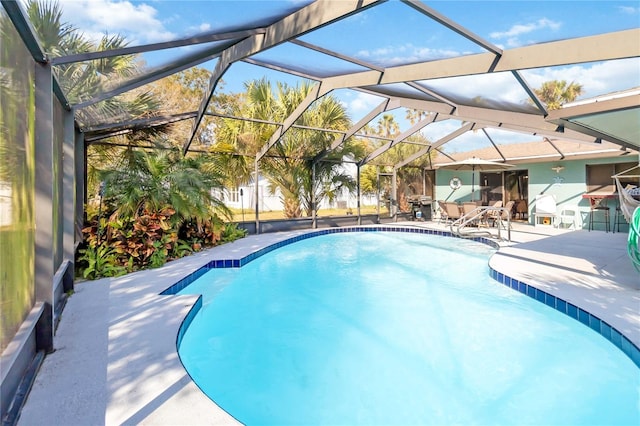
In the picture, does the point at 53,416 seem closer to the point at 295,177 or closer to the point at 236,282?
the point at 236,282

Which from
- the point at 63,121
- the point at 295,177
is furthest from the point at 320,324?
the point at 295,177

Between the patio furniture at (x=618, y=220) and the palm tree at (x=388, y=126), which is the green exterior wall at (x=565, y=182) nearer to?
the patio furniture at (x=618, y=220)

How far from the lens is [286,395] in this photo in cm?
319

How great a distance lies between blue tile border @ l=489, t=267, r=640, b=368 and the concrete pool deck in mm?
79

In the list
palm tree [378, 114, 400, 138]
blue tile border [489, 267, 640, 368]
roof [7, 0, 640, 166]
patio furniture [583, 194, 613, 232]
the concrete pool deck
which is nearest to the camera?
the concrete pool deck

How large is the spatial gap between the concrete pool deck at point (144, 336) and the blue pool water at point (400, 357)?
0.40 m

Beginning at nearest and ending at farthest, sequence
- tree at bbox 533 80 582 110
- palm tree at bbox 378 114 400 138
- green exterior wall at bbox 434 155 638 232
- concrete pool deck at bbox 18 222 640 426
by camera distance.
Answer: concrete pool deck at bbox 18 222 640 426
green exterior wall at bbox 434 155 638 232
tree at bbox 533 80 582 110
palm tree at bbox 378 114 400 138

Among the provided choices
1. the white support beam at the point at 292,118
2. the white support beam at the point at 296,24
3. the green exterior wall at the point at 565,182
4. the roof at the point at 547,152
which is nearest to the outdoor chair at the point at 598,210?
the green exterior wall at the point at 565,182

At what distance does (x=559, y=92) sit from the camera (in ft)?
73.6

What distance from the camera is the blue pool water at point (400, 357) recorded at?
9.75 ft

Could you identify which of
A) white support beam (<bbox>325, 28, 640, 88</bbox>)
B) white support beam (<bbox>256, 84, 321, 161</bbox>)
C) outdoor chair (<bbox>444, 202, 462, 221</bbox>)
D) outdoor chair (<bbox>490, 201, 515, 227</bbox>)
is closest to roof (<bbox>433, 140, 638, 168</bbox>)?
outdoor chair (<bbox>490, 201, 515, 227</bbox>)

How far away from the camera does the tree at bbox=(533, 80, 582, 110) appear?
72.3 feet

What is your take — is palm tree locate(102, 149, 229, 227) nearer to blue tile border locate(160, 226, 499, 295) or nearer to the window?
blue tile border locate(160, 226, 499, 295)

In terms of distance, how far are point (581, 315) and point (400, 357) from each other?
7.68 feet
